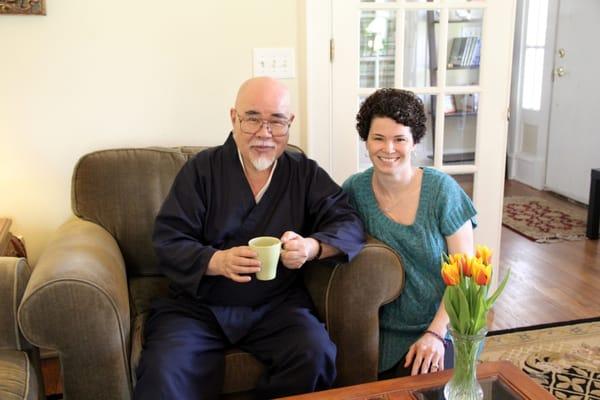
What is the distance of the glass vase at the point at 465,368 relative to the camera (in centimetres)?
119

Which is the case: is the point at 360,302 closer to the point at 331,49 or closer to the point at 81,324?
the point at 81,324

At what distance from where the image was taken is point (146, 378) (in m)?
1.47

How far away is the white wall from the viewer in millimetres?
2172

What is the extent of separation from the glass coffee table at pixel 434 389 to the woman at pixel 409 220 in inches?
11.7

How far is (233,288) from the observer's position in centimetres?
170

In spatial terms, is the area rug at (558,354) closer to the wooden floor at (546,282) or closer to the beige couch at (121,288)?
the wooden floor at (546,282)

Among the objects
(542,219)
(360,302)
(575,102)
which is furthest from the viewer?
(575,102)

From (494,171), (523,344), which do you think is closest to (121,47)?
(494,171)

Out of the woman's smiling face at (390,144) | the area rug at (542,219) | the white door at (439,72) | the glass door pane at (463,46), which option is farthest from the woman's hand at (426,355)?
the area rug at (542,219)

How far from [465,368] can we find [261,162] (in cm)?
84

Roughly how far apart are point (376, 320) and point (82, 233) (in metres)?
0.97

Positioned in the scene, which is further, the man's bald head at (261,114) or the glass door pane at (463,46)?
the glass door pane at (463,46)

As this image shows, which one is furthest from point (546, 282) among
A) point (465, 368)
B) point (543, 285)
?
point (465, 368)

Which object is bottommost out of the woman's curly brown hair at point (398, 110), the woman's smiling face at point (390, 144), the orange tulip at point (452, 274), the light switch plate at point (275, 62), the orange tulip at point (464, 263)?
the orange tulip at point (452, 274)
